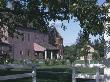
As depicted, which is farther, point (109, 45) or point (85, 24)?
point (109, 45)

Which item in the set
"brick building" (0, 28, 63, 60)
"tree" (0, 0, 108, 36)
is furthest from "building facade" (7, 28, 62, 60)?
"tree" (0, 0, 108, 36)

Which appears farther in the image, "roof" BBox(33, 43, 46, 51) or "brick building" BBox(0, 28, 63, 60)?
"roof" BBox(33, 43, 46, 51)

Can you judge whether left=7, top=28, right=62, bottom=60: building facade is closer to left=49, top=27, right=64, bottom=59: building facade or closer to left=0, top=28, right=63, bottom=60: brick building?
left=0, top=28, right=63, bottom=60: brick building

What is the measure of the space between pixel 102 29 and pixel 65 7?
1352mm

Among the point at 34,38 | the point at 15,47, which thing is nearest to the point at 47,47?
the point at 34,38

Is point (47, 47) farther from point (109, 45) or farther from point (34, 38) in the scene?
point (109, 45)

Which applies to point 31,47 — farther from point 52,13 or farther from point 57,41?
point 52,13

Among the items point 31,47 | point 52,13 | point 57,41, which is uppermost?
point 57,41

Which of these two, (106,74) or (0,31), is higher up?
(0,31)

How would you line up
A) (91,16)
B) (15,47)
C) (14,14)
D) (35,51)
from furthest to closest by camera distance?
(35,51) → (15,47) → (14,14) → (91,16)

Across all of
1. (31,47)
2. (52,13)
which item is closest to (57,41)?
(31,47)

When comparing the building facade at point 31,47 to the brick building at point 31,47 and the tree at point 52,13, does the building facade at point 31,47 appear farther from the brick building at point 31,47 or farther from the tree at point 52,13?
the tree at point 52,13

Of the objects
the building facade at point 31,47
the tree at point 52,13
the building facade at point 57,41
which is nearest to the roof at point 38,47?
the building facade at point 31,47

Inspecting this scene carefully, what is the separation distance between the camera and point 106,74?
42.9 feet
